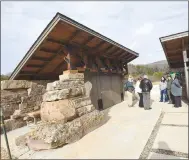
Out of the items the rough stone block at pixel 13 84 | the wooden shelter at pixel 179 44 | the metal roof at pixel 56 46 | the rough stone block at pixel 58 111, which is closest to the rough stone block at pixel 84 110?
the rough stone block at pixel 58 111

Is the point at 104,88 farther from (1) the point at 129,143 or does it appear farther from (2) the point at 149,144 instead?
(2) the point at 149,144

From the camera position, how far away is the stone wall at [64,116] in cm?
486

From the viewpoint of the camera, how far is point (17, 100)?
24.5 feet

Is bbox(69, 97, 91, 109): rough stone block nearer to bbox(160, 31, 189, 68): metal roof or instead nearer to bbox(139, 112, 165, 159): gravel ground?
bbox(139, 112, 165, 159): gravel ground

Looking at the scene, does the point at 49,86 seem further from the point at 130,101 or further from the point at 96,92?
the point at 130,101

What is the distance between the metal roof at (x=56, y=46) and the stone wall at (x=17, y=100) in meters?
1.08

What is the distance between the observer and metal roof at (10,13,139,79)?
6.35 meters

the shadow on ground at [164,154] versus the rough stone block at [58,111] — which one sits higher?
the rough stone block at [58,111]

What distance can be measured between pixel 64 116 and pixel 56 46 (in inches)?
141

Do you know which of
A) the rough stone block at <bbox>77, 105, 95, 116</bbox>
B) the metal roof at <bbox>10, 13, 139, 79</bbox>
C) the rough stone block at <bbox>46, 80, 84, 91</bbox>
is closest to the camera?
the rough stone block at <bbox>46, 80, 84, 91</bbox>

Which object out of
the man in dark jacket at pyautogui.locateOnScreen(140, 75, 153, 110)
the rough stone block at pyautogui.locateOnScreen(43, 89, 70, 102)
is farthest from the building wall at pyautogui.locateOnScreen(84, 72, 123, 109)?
the rough stone block at pyautogui.locateOnScreen(43, 89, 70, 102)

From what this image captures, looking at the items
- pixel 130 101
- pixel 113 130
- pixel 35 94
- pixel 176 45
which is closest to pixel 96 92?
pixel 130 101

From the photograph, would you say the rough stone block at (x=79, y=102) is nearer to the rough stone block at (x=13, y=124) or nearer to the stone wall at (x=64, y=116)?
the stone wall at (x=64, y=116)

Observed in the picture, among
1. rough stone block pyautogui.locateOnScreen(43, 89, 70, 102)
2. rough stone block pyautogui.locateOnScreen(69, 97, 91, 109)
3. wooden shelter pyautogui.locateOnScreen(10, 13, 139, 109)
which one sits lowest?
rough stone block pyautogui.locateOnScreen(69, 97, 91, 109)
